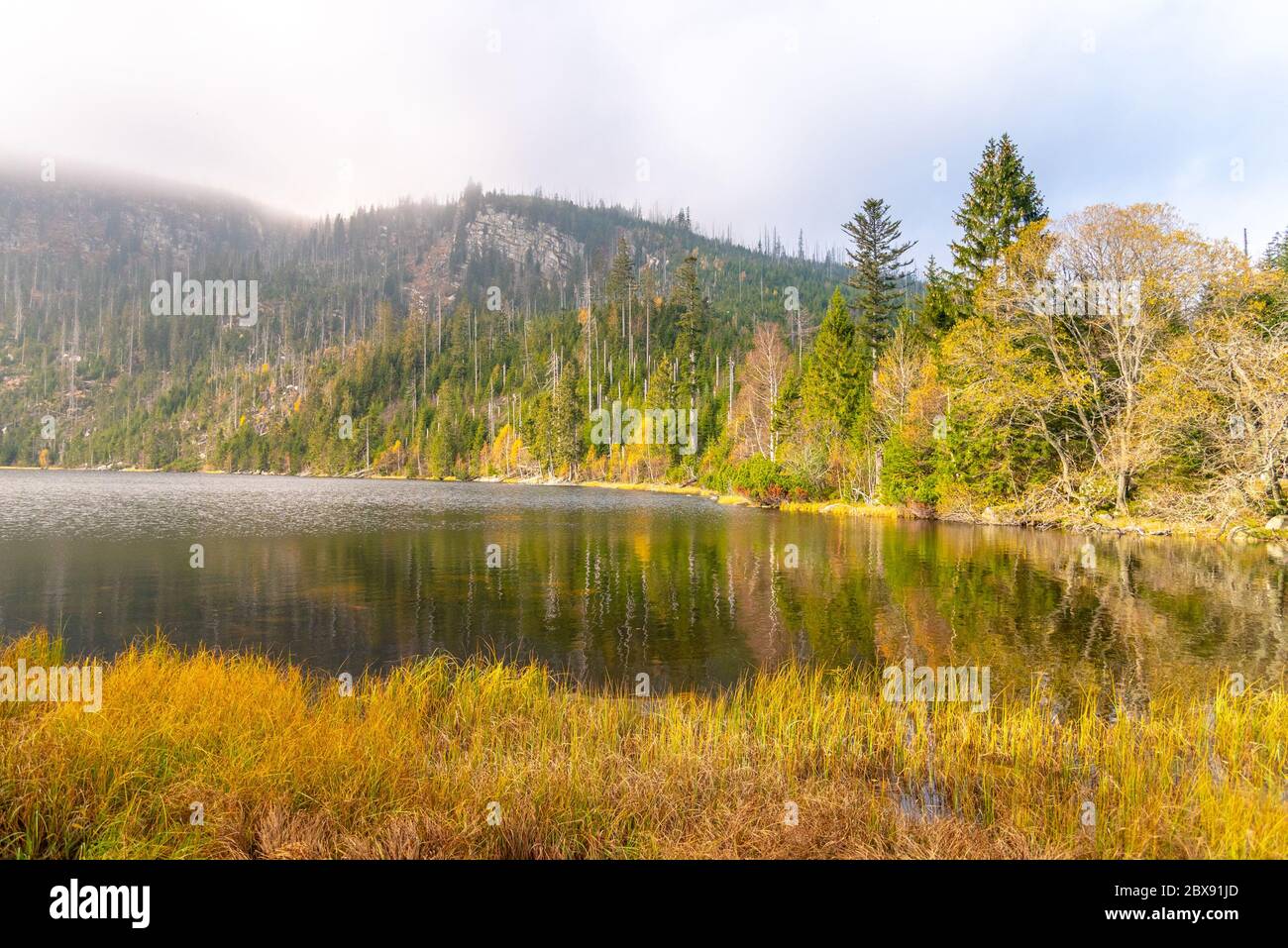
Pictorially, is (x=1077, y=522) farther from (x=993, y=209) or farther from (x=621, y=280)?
(x=621, y=280)

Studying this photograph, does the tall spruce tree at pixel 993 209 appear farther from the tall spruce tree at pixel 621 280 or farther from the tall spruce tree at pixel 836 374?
the tall spruce tree at pixel 621 280

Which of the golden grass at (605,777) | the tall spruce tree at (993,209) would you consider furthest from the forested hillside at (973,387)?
the golden grass at (605,777)

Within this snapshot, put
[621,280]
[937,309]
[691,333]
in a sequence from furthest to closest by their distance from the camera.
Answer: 1. [621,280]
2. [691,333]
3. [937,309]

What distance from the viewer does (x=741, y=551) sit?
2848 centimetres

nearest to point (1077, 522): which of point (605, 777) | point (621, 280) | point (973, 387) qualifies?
point (973, 387)

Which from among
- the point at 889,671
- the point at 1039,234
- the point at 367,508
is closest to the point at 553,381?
the point at 367,508

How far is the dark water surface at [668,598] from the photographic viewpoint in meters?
13.0

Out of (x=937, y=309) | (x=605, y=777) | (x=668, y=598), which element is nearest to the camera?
(x=605, y=777)

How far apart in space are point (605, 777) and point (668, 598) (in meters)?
12.5

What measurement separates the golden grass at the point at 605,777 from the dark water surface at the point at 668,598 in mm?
3454

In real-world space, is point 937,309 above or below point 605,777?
above

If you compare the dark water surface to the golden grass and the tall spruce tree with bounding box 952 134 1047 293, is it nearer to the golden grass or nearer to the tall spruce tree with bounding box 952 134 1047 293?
the golden grass

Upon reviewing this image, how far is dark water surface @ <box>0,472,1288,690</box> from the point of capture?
13000 mm

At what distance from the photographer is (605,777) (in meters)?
6.33
